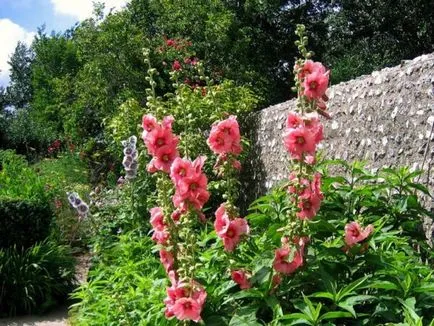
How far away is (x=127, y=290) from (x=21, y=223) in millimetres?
3294

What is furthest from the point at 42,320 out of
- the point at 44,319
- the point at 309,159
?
the point at 309,159

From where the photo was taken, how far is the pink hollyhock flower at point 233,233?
10.1 feet

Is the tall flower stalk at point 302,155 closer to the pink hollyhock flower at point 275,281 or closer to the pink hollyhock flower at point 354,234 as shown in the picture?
A: the pink hollyhock flower at point 275,281

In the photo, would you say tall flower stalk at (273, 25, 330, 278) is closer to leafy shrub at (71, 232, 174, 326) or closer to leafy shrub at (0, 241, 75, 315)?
leafy shrub at (71, 232, 174, 326)

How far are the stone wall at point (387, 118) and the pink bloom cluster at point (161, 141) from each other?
1.94 m

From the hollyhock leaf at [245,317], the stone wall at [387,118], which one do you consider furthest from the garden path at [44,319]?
the hollyhock leaf at [245,317]

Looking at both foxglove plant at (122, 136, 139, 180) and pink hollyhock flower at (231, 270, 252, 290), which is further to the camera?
foxglove plant at (122, 136, 139, 180)

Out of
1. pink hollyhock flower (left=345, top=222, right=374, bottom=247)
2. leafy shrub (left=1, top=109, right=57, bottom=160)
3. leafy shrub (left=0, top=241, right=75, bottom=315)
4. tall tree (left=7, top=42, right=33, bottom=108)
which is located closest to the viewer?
pink hollyhock flower (left=345, top=222, right=374, bottom=247)

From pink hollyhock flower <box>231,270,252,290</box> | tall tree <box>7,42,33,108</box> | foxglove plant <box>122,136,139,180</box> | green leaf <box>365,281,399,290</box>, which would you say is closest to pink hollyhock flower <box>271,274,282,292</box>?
pink hollyhock flower <box>231,270,252,290</box>

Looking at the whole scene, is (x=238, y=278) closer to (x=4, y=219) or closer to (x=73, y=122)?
(x=4, y=219)

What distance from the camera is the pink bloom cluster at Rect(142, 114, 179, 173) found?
3064 millimetres

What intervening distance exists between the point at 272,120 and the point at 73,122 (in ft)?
36.5

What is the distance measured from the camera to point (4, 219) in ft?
23.7

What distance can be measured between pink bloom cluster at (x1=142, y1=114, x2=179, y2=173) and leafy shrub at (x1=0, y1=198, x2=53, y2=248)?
178 inches
